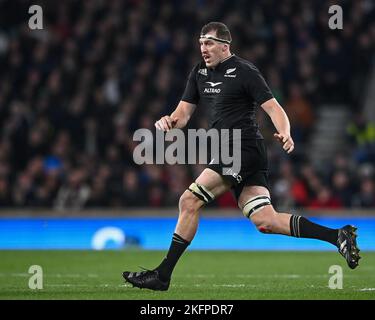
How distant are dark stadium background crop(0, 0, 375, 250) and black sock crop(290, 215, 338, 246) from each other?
7.71 m

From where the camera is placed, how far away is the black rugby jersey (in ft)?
29.1

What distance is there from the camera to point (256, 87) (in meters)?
8.85

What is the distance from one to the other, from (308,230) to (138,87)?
11143mm

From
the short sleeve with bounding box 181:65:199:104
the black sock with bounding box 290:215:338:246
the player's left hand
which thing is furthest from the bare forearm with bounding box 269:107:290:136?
the short sleeve with bounding box 181:65:199:104

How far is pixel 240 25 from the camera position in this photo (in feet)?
67.3

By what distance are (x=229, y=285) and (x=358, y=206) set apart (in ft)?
Answer: 26.1

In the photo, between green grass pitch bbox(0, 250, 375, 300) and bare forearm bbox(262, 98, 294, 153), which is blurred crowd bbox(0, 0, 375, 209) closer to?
green grass pitch bbox(0, 250, 375, 300)

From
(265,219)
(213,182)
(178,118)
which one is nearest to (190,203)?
(213,182)

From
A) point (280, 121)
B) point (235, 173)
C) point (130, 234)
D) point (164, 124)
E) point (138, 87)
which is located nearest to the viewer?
point (280, 121)

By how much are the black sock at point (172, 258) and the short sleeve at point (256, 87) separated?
4.69ft

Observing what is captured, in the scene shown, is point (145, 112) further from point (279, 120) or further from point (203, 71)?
point (279, 120)

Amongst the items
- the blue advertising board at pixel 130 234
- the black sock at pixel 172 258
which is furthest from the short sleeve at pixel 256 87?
the blue advertising board at pixel 130 234
